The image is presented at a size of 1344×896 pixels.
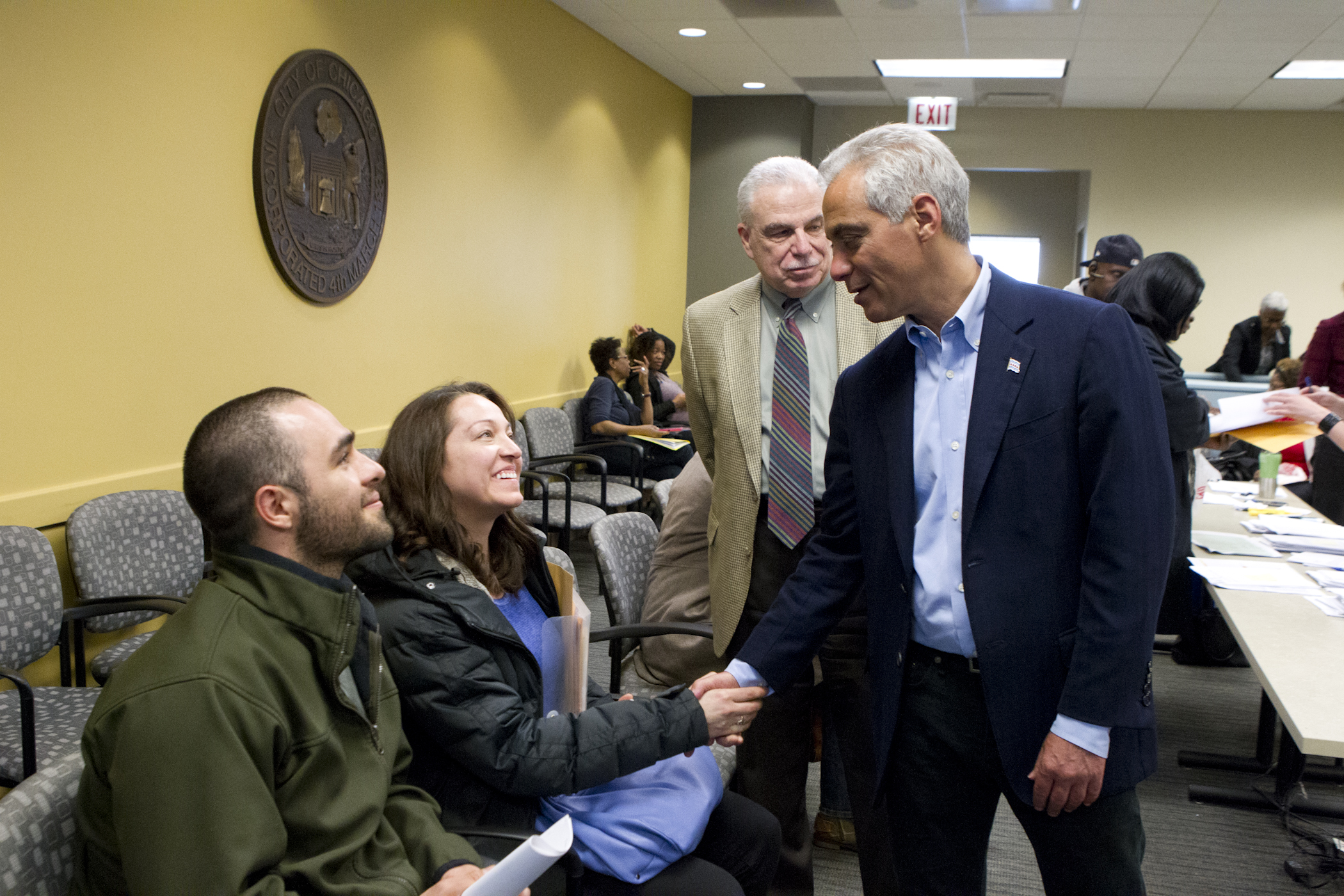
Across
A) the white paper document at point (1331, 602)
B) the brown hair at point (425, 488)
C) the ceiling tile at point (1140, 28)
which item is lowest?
the white paper document at point (1331, 602)

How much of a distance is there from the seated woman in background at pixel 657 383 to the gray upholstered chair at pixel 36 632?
440 cm

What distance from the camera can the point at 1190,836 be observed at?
9.77 feet

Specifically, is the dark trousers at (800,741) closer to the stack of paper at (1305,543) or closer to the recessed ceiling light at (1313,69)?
the stack of paper at (1305,543)

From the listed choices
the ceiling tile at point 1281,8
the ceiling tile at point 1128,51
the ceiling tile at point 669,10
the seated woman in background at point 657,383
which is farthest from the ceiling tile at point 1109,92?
the seated woman in background at point 657,383

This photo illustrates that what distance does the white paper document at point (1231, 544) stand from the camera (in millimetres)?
3160

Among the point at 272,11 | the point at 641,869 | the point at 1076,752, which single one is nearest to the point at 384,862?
the point at 641,869

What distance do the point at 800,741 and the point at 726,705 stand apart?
58cm

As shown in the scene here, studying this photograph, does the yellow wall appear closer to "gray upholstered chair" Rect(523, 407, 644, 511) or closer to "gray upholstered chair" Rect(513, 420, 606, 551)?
"gray upholstered chair" Rect(523, 407, 644, 511)

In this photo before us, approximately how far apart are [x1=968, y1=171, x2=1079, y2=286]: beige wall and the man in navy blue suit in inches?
491

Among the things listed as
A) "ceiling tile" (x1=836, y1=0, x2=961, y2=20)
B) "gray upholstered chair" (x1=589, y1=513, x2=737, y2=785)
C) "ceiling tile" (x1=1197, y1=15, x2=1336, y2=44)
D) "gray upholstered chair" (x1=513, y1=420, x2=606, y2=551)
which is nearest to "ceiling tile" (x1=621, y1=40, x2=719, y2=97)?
"ceiling tile" (x1=836, y1=0, x2=961, y2=20)

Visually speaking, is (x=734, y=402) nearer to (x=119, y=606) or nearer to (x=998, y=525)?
(x=998, y=525)

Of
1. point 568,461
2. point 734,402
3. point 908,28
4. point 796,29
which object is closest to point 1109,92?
point 908,28

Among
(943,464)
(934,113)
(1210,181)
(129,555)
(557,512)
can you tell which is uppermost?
(934,113)

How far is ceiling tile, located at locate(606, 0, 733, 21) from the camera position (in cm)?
624
